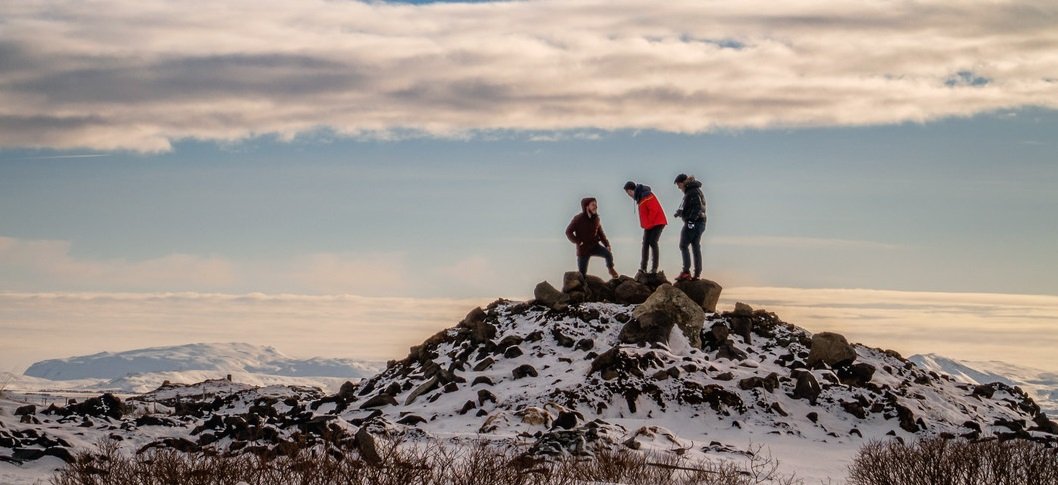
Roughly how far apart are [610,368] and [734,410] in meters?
2.89

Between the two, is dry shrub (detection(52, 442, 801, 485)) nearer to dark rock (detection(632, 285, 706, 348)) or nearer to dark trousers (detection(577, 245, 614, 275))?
dark rock (detection(632, 285, 706, 348))

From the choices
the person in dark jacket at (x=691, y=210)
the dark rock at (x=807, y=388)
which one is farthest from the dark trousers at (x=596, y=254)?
the dark rock at (x=807, y=388)

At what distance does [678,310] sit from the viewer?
91.8ft

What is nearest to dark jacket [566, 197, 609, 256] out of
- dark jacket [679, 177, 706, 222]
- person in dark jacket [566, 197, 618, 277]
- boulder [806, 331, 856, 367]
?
person in dark jacket [566, 197, 618, 277]

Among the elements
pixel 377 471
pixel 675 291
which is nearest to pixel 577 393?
pixel 675 291

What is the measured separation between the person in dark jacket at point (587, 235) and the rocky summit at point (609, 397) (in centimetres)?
99

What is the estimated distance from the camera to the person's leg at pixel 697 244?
90.3 ft

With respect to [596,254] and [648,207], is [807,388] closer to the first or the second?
[648,207]

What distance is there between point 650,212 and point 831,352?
549 centimetres

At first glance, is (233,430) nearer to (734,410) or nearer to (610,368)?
(610,368)

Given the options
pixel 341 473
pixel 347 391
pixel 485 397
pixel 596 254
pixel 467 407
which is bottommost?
pixel 347 391

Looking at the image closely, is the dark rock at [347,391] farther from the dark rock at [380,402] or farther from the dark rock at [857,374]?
the dark rock at [857,374]

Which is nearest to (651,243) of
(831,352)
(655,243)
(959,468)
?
(655,243)

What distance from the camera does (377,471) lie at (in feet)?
44.6
